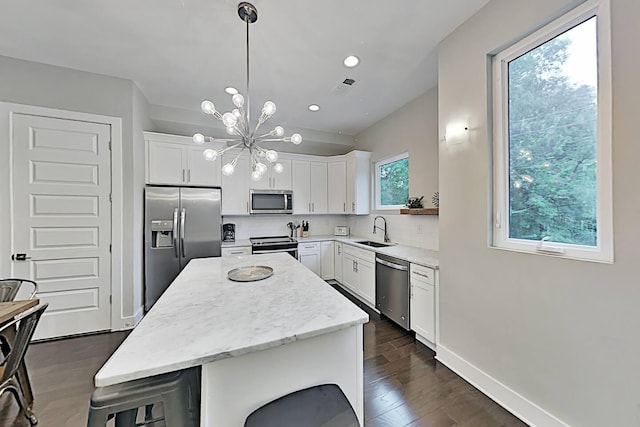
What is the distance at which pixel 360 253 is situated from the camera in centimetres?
369

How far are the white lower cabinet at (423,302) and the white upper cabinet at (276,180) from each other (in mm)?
2617

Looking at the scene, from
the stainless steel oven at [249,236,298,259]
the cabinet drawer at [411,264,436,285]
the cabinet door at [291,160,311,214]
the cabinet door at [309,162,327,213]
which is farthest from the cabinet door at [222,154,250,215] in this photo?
the cabinet drawer at [411,264,436,285]

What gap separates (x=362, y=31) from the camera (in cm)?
211

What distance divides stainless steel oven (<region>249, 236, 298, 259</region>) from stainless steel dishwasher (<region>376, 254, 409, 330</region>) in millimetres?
1449

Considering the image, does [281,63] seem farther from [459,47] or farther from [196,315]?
[196,315]

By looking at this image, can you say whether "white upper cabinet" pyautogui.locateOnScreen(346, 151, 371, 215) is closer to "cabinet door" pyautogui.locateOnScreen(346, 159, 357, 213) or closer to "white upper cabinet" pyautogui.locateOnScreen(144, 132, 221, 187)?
"cabinet door" pyautogui.locateOnScreen(346, 159, 357, 213)

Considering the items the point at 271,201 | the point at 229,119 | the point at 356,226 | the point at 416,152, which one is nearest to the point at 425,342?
the point at 416,152

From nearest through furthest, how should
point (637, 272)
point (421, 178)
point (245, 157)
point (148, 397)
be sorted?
point (148, 397) < point (637, 272) < point (421, 178) < point (245, 157)

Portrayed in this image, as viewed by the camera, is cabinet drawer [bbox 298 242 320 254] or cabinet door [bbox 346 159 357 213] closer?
cabinet drawer [bbox 298 242 320 254]

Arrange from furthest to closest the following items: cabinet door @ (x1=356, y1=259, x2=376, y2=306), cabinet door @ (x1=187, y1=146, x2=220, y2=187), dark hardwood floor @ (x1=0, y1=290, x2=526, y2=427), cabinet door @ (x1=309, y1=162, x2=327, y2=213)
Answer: cabinet door @ (x1=309, y1=162, x2=327, y2=213) < cabinet door @ (x1=187, y1=146, x2=220, y2=187) < cabinet door @ (x1=356, y1=259, x2=376, y2=306) < dark hardwood floor @ (x1=0, y1=290, x2=526, y2=427)

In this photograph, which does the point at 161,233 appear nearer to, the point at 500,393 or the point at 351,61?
the point at 351,61

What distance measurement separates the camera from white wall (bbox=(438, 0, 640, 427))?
1.23m

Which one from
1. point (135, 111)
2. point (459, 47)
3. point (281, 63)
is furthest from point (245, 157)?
point (459, 47)

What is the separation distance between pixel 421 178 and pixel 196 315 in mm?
3061
